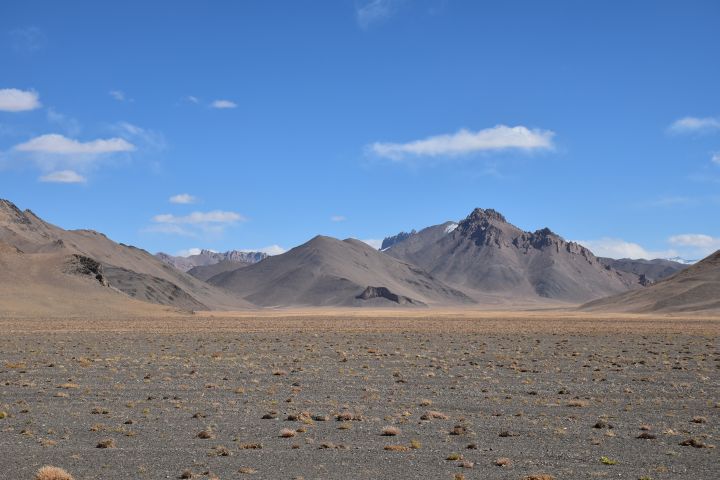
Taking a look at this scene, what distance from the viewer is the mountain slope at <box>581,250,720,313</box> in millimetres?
132375

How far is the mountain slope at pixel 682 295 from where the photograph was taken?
132 metres

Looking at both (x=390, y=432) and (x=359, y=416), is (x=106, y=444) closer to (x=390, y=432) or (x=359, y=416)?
(x=390, y=432)

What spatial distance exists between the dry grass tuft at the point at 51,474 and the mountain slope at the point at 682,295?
12556 cm

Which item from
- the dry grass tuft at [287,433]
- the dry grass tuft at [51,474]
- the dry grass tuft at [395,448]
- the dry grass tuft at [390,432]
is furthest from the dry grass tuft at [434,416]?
the dry grass tuft at [51,474]

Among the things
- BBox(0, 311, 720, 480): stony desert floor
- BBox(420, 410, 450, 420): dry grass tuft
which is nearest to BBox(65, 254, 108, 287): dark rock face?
BBox(0, 311, 720, 480): stony desert floor

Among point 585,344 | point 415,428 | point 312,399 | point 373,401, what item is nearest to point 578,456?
point 415,428

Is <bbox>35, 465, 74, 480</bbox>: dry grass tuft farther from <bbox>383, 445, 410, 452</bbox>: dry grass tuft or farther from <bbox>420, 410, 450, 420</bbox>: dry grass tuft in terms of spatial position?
<bbox>420, 410, 450, 420</bbox>: dry grass tuft

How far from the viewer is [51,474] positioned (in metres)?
12.6

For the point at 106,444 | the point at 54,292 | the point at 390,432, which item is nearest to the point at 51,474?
the point at 106,444

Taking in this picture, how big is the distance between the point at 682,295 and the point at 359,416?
135m

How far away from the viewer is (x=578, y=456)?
14797 millimetres

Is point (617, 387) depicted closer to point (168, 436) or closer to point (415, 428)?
point (415, 428)

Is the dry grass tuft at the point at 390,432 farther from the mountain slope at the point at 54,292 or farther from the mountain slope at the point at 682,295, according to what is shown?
the mountain slope at the point at 682,295

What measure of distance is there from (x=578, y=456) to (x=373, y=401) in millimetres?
8462
